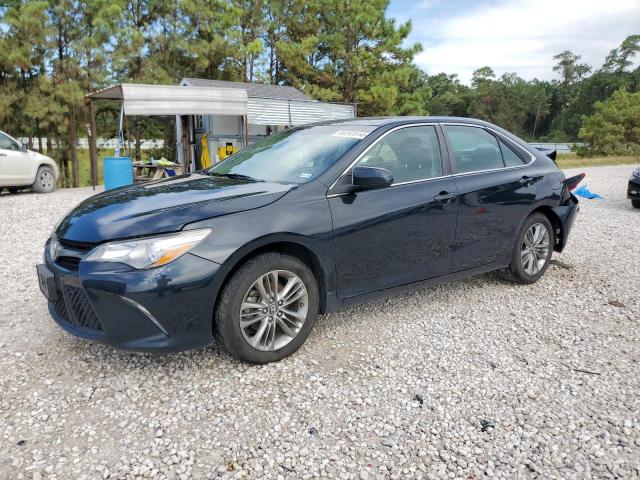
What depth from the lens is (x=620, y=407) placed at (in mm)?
2660

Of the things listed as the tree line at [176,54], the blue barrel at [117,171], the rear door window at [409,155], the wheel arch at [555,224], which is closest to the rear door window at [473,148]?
the rear door window at [409,155]

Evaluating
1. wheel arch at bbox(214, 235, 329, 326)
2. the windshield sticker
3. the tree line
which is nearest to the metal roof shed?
the tree line

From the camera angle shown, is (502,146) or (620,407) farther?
(502,146)

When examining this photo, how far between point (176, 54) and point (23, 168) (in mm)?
14089

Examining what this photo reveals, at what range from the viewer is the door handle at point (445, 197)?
374 centimetres

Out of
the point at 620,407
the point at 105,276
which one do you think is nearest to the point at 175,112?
the point at 105,276

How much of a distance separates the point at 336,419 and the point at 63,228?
204 cm

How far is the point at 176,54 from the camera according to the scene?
24.2 metres

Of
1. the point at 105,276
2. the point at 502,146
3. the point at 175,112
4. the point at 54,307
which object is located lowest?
the point at 54,307

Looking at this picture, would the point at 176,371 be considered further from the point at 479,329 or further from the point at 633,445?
the point at 633,445

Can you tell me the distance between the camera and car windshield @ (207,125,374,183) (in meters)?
3.46

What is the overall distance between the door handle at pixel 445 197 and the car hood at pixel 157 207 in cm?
122

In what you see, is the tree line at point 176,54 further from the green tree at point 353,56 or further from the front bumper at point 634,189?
the front bumper at point 634,189

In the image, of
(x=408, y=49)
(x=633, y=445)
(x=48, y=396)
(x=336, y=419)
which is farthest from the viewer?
(x=408, y=49)
